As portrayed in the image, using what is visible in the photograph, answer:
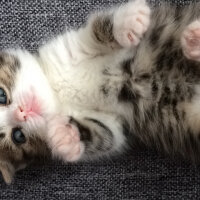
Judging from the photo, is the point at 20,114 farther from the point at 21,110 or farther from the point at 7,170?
the point at 7,170

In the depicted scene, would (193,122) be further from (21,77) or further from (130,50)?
(21,77)

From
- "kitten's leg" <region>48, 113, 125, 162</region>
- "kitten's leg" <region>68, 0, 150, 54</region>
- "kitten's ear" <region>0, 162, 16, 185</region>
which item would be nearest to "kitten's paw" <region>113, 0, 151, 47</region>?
"kitten's leg" <region>68, 0, 150, 54</region>

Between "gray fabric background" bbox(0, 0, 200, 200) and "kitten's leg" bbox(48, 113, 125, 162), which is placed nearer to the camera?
"kitten's leg" bbox(48, 113, 125, 162)

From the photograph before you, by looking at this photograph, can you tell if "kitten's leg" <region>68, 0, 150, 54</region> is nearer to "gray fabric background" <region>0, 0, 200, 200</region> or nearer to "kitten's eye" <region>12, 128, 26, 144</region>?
"gray fabric background" <region>0, 0, 200, 200</region>

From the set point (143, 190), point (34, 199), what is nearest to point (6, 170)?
point (34, 199)

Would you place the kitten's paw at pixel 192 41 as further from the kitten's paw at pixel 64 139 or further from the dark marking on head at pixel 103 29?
the kitten's paw at pixel 64 139

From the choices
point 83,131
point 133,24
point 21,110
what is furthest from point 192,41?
point 21,110
